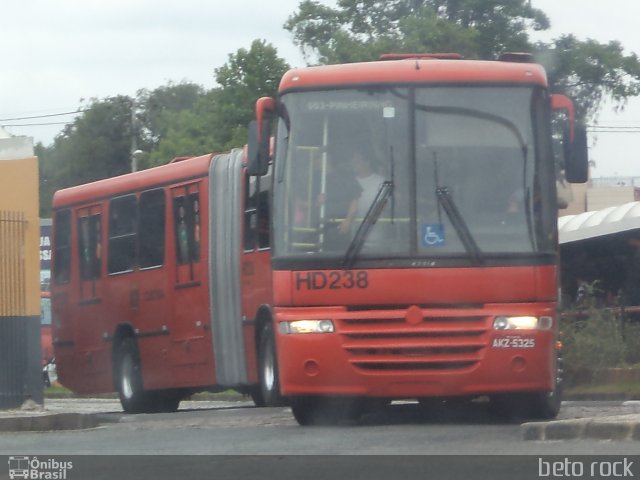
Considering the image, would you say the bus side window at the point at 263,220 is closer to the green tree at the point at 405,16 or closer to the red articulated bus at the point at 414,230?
the red articulated bus at the point at 414,230

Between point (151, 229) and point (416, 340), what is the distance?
838 centimetres

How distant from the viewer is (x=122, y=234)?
2153 cm

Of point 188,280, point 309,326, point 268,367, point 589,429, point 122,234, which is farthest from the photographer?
point 122,234

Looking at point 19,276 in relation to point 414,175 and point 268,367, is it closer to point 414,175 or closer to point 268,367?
point 268,367

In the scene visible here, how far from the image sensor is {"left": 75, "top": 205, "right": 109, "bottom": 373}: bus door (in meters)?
22.1

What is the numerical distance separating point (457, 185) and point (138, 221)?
856 cm

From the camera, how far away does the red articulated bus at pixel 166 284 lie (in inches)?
730

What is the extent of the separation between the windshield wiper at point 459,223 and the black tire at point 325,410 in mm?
1784

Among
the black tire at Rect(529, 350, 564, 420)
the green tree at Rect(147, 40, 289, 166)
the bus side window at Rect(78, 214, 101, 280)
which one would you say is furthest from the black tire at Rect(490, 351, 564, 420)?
the green tree at Rect(147, 40, 289, 166)

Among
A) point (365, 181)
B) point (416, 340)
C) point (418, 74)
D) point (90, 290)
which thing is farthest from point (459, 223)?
point (90, 290)

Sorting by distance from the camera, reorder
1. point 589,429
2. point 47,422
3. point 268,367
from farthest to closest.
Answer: point 268,367, point 47,422, point 589,429

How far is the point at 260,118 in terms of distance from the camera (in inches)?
550

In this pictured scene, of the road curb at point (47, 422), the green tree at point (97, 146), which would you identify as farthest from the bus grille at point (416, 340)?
the green tree at point (97, 146)
